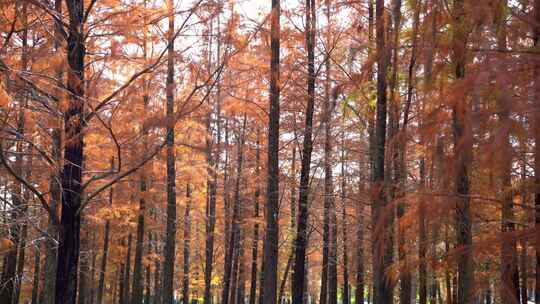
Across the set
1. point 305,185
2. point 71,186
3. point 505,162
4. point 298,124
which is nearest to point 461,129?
point 505,162

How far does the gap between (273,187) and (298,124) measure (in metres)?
4.28

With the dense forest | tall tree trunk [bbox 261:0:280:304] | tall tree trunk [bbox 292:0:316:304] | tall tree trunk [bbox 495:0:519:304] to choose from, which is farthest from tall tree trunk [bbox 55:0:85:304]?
tall tree trunk [bbox 292:0:316:304]

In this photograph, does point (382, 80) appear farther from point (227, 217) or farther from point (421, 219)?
point (227, 217)

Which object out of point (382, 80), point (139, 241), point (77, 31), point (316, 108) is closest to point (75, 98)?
point (77, 31)

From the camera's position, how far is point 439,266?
369 centimetres

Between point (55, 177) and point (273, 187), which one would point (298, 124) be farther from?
point (55, 177)

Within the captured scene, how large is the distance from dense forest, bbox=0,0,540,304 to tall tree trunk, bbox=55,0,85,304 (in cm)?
2

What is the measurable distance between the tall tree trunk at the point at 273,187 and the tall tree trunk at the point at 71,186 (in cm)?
457

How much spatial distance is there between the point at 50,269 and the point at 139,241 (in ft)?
23.5

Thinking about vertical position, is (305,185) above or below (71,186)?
above

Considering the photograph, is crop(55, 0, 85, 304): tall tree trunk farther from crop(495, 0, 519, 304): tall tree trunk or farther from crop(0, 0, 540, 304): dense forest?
crop(495, 0, 519, 304): tall tree trunk

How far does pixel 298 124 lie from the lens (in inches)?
593

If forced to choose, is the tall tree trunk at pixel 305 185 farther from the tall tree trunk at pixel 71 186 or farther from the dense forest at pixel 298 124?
the tall tree trunk at pixel 71 186

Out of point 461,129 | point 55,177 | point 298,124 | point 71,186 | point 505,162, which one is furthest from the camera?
point 298,124
